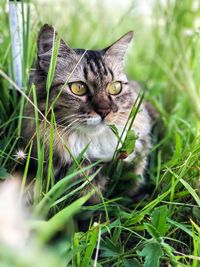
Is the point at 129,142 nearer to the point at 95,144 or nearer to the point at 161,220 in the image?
the point at 95,144

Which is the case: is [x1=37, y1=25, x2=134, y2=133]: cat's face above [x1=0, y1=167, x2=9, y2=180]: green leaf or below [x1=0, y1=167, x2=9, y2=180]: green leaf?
above

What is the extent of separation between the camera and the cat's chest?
5.04ft

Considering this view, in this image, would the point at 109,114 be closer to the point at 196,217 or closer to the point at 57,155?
the point at 57,155

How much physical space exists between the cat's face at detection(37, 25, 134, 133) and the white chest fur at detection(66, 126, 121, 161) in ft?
0.25

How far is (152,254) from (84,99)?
1.97 feet

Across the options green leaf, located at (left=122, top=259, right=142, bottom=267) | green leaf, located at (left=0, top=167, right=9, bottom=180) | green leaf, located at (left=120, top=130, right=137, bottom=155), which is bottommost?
green leaf, located at (left=122, top=259, right=142, bottom=267)

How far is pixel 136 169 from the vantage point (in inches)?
67.6

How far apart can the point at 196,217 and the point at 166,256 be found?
0.25 metres

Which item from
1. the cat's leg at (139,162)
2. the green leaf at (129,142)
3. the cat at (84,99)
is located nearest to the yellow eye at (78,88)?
the cat at (84,99)

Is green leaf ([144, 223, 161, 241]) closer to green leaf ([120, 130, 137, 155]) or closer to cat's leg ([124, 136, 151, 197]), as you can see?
green leaf ([120, 130, 137, 155])

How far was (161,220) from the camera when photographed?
3.93ft

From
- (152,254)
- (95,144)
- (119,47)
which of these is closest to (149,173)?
(95,144)

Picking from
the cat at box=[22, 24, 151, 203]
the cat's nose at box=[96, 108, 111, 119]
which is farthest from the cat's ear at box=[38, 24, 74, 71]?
the cat's nose at box=[96, 108, 111, 119]

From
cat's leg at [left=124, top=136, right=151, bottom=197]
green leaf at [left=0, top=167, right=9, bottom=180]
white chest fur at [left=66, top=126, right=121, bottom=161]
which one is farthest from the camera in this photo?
cat's leg at [left=124, top=136, right=151, bottom=197]
